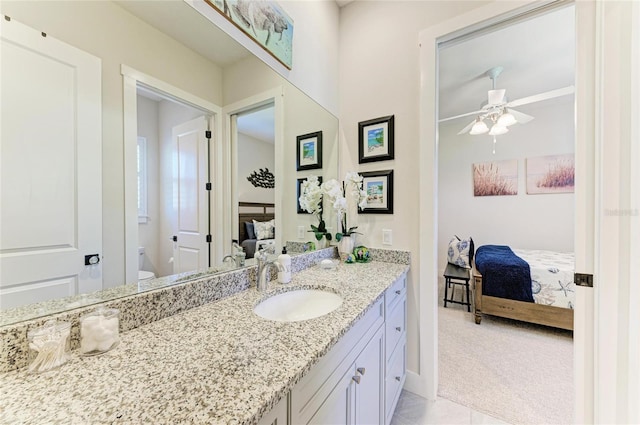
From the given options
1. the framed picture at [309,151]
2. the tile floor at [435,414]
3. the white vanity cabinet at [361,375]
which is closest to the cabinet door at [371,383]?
the white vanity cabinet at [361,375]

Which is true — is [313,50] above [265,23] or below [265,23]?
above

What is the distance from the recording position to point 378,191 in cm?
181

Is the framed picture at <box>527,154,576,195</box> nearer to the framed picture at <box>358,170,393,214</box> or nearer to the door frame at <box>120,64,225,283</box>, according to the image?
the framed picture at <box>358,170,393,214</box>

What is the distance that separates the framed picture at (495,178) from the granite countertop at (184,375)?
4.33 meters

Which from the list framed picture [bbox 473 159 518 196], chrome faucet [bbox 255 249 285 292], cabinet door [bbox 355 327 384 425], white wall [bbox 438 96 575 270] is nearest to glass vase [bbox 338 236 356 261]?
cabinet door [bbox 355 327 384 425]

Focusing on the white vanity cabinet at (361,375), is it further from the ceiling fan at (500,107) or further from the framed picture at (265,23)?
the ceiling fan at (500,107)

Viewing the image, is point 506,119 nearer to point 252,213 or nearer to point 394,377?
point 394,377

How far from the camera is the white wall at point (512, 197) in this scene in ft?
12.0

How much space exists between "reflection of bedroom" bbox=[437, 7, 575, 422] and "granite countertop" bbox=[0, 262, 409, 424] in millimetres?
1670

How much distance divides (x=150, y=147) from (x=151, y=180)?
110 mm

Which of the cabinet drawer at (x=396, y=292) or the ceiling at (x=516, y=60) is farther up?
the ceiling at (x=516, y=60)

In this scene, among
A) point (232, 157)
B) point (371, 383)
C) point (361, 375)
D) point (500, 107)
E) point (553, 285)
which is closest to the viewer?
point (361, 375)

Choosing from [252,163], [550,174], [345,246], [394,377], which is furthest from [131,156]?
[550,174]

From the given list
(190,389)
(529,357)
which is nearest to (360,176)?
(190,389)
